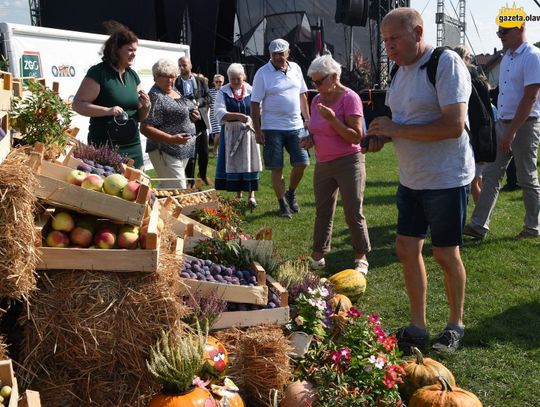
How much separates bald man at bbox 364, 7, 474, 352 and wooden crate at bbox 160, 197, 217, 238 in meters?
1.32

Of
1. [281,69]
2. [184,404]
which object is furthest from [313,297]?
[281,69]

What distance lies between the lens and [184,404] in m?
2.97

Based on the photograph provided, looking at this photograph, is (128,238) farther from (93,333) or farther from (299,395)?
(299,395)

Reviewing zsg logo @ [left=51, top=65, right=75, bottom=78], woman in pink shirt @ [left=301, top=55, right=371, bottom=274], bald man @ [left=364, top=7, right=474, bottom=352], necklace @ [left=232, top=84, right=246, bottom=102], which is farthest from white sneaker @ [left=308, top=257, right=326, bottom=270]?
zsg logo @ [left=51, top=65, right=75, bottom=78]

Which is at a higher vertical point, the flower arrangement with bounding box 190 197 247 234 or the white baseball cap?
the white baseball cap

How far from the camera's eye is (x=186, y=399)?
9.85 ft

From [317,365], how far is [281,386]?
220mm

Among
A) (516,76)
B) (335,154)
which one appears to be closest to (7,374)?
(335,154)

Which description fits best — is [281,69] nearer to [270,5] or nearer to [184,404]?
[184,404]

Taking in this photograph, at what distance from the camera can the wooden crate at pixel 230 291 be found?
11.6 feet

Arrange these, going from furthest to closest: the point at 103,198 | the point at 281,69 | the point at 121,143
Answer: the point at 281,69
the point at 121,143
the point at 103,198

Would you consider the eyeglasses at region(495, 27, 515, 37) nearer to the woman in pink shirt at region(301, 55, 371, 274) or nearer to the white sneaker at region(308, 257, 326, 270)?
the woman in pink shirt at region(301, 55, 371, 274)

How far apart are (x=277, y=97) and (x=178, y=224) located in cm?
369

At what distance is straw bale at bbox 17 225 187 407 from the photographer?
298cm
